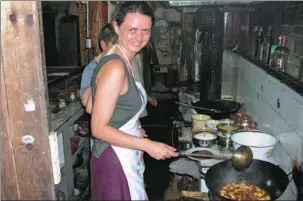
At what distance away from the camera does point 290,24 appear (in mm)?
2668

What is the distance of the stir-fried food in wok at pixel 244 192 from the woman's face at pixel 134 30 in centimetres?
109

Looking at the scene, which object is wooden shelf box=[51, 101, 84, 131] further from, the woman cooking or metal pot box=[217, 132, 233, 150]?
metal pot box=[217, 132, 233, 150]

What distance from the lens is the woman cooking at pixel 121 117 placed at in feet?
4.54

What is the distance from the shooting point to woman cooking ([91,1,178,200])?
1385mm

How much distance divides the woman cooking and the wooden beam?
0.33 metres

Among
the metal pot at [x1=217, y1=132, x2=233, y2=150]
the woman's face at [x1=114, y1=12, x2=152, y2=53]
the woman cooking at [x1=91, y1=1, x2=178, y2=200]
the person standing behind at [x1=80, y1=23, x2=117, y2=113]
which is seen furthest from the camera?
the metal pot at [x1=217, y1=132, x2=233, y2=150]

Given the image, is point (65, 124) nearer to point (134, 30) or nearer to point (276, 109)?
point (134, 30)

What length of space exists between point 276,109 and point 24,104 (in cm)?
219

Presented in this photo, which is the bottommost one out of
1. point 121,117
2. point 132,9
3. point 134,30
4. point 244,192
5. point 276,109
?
point 244,192

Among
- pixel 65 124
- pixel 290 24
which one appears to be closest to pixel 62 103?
pixel 65 124

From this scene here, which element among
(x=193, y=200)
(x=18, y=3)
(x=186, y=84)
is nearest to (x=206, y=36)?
(x=186, y=84)

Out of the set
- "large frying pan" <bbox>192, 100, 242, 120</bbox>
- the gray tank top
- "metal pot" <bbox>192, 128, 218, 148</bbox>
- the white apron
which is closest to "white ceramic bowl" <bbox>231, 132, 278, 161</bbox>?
"metal pot" <bbox>192, 128, 218, 148</bbox>

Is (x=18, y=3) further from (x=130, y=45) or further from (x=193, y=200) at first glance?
(x=193, y=200)

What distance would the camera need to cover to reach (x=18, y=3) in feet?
3.31
